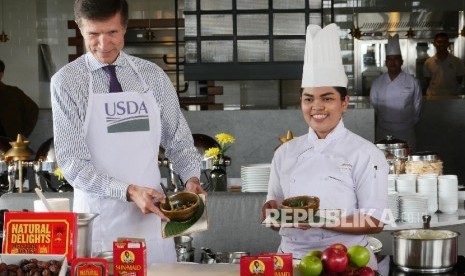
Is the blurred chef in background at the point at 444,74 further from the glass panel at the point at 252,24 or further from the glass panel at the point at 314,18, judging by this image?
the glass panel at the point at 252,24

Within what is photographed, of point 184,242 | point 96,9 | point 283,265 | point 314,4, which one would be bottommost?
point 184,242

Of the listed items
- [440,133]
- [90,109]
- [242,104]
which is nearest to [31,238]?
[90,109]

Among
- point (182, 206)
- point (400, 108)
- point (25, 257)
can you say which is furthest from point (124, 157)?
point (400, 108)

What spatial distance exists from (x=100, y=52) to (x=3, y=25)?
8976mm

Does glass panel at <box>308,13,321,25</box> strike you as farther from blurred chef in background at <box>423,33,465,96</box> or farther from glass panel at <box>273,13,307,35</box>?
blurred chef in background at <box>423,33,465,96</box>

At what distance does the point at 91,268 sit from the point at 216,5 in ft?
21.3

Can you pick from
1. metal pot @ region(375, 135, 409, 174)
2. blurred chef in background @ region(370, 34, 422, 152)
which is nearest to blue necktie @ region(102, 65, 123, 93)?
metal pot @ region(375, 135, 409, 174)

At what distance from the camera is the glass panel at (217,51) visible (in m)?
8.52

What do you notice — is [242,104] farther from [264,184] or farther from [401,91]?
[264,184]

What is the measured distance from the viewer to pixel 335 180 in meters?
2.72

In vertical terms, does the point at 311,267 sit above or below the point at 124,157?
below

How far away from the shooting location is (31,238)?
2.37 metres

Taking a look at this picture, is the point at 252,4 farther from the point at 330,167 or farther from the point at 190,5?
the point at 330,167

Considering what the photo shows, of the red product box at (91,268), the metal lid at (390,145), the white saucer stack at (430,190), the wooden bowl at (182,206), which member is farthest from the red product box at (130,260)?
the metal lid at (390,145)
